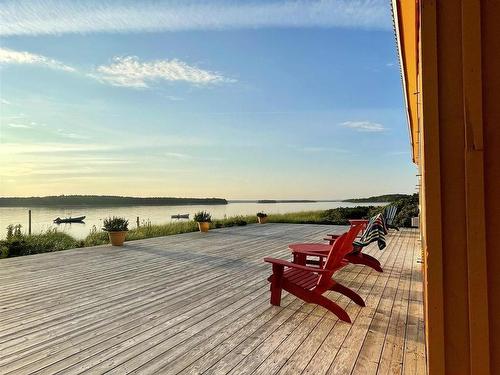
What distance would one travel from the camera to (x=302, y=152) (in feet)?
57.4

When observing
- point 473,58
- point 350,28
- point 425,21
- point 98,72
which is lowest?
point 473,58

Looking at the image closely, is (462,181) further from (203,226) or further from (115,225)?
(203,226)

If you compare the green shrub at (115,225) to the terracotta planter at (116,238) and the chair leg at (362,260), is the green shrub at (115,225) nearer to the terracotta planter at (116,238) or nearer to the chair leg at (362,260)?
the terracotta planter at (116,238)

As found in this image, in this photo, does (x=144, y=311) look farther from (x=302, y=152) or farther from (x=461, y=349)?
(x=302, y=152)

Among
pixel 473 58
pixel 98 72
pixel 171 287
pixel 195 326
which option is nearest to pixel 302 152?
pixel 98 72

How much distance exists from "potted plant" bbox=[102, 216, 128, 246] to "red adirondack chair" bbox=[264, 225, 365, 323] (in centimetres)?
570

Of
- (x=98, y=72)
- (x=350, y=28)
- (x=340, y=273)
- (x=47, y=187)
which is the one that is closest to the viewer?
(x=340, y=273)

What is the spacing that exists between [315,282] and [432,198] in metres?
2.10

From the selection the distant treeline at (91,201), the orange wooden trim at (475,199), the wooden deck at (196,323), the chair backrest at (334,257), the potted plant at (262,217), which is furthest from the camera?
the distant treeline at (91,201)

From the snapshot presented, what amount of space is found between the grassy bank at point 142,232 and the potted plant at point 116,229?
800mm

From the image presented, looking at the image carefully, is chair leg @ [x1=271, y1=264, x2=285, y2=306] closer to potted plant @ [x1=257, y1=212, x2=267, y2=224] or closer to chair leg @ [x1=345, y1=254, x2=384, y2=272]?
chair leg @ [x1=345, y1=254, x2=384, y2=272]

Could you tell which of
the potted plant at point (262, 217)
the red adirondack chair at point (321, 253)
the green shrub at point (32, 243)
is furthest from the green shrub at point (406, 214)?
the green shrub at point (32, 243)

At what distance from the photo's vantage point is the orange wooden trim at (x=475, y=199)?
126 centimetres

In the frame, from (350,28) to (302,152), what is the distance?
9.83 m
